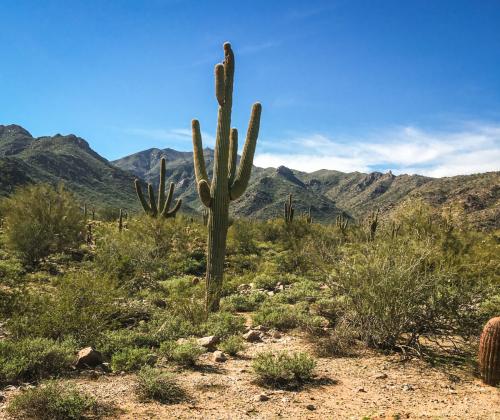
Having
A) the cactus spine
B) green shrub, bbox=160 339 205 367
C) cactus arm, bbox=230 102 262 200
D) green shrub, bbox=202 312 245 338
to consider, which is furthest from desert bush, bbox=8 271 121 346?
the cactus spine

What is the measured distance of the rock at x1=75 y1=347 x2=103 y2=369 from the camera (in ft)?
20.1

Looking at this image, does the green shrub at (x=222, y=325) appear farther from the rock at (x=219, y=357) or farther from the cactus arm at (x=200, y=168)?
the cactus arm at (x=200, y=168)

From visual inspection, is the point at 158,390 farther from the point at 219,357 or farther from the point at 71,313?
the point at 71,313

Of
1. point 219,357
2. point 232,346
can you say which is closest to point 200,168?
point 232,346

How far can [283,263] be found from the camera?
675 inches

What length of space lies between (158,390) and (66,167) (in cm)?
12565

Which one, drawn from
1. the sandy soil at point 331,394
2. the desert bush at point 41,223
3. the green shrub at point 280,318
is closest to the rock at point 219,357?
the sandy soil at point 331,394

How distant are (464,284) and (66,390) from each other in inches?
250

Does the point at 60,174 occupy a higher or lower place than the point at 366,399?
higher

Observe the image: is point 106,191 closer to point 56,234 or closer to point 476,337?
point 56,234

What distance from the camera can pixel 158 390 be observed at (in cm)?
523

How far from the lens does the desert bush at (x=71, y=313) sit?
6922 millimetres

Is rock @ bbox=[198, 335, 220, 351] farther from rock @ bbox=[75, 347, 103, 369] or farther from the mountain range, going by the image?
the mountain range

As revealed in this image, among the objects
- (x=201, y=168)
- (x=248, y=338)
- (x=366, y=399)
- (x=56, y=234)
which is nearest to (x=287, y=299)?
(x=248, y=338)
